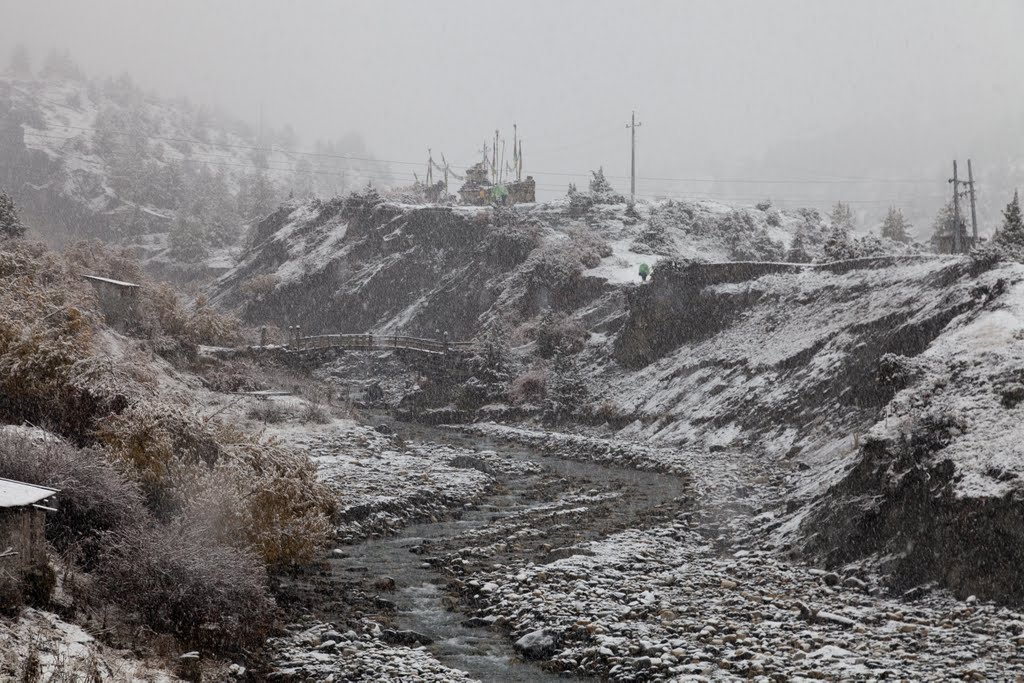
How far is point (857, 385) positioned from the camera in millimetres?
27766

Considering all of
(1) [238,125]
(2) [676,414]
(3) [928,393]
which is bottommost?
(2) [676,414]

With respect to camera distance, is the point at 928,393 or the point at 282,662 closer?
the point at 282,662

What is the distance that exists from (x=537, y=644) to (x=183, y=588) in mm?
4980

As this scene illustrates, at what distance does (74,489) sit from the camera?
502 inches

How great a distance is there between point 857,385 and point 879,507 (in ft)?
42.0

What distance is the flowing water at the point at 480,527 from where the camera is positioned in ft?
39.5

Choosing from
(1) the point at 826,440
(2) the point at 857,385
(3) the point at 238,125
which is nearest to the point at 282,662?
(1) the point at 826,440

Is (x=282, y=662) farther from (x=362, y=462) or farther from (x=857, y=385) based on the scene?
(x=857, y=385)

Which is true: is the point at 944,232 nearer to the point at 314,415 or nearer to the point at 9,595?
the point at 314,415

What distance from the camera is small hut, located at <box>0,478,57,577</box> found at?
384 inches

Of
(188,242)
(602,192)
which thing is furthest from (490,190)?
(188,242)

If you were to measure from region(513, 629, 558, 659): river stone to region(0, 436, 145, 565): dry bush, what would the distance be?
6238 mm

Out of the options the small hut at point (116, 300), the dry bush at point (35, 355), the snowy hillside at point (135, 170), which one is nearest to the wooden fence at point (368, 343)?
the small hut at point (116, 300)

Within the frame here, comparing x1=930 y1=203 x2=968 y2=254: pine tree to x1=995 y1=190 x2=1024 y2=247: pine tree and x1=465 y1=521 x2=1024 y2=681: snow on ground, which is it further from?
x1=465 y1=521 x2=1024 y2=681: snow on ground
